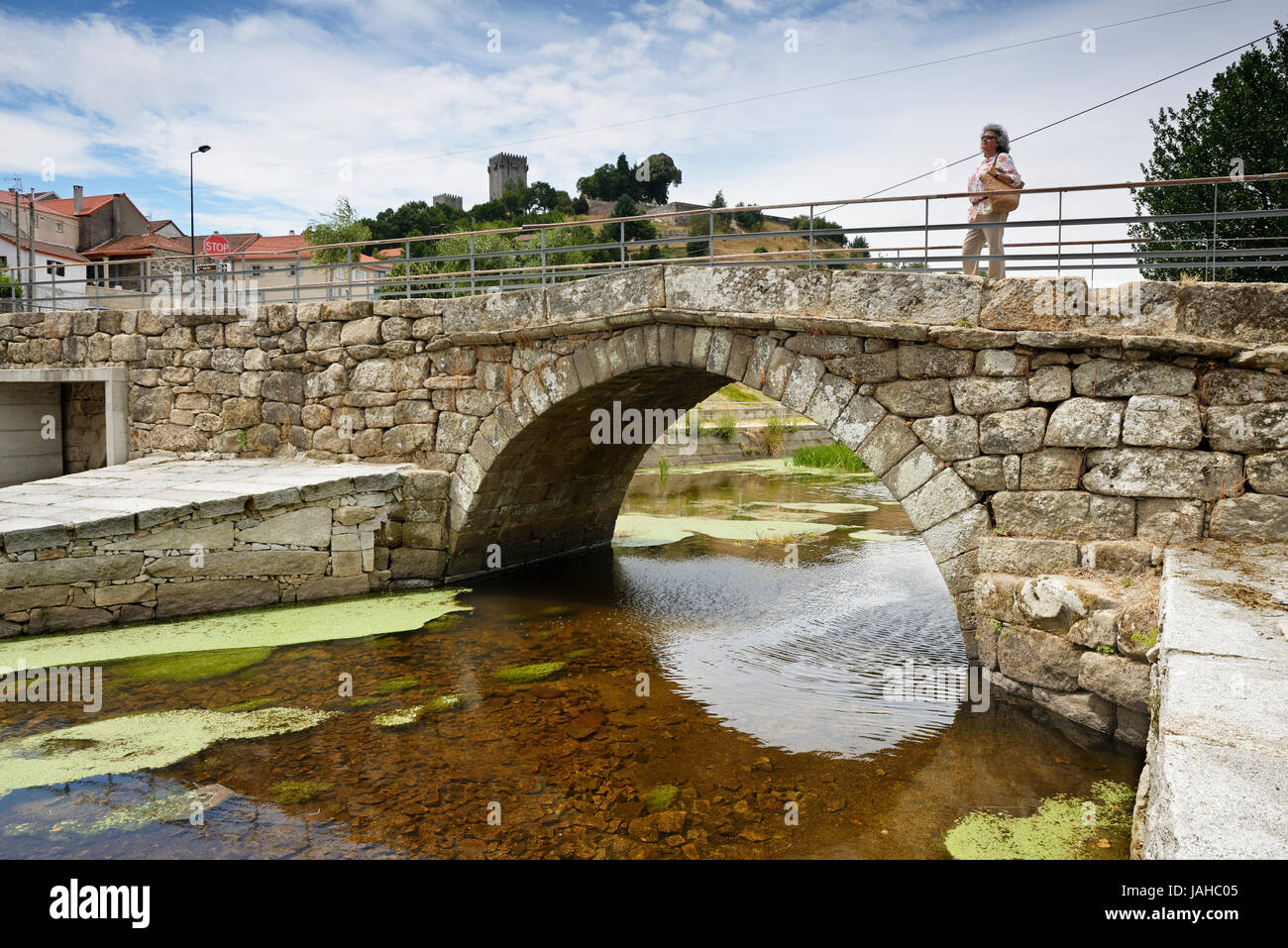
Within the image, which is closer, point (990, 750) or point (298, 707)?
point (990, 750)

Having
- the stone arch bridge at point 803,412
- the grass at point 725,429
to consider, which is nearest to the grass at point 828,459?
the grass at point 725,429

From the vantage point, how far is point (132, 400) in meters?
11.9

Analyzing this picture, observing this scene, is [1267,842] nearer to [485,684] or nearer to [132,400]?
[485,684]

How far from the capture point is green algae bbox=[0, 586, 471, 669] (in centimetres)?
738

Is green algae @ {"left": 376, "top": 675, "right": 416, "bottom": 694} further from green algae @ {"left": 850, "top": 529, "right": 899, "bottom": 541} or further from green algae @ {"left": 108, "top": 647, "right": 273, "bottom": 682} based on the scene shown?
green algae @ {"left": 850, "top": 529, "right": 899, "bottom": 541}

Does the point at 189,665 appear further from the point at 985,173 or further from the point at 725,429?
the point at 725,429

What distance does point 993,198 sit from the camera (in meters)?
7.21

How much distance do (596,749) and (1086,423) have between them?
4.02 metres

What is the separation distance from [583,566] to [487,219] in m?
54.5

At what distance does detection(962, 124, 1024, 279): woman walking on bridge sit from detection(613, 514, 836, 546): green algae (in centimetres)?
603

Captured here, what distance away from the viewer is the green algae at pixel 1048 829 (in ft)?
14.3

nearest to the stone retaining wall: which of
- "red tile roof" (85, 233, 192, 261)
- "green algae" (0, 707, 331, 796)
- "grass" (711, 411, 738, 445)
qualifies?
"green algae" (0, 707, 331, 796)

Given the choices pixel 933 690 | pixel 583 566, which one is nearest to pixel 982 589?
pixel 933 690

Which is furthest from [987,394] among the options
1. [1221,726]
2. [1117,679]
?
[1221,726]
